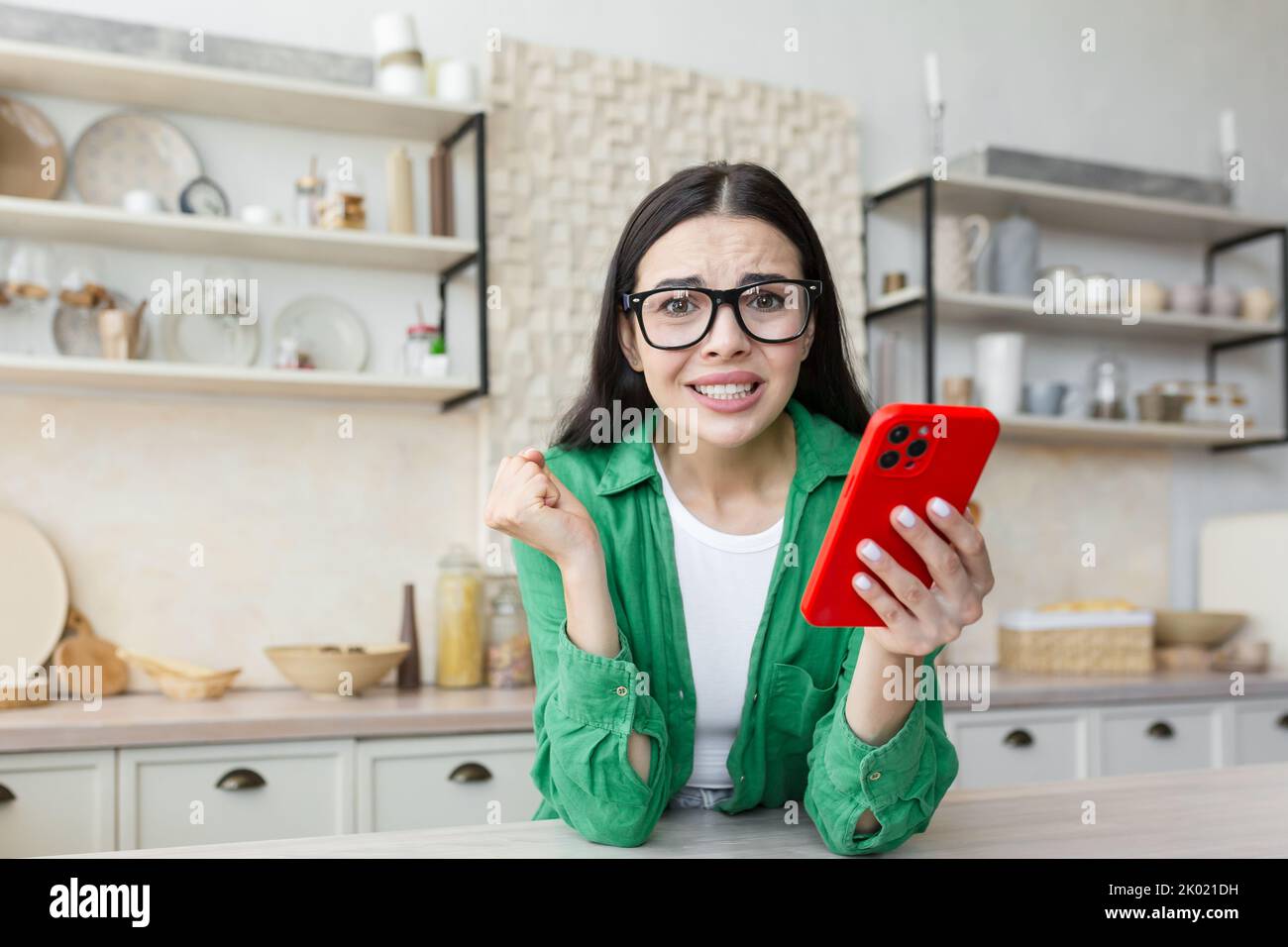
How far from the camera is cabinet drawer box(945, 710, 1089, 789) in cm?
271

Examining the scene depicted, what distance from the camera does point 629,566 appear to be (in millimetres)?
1288

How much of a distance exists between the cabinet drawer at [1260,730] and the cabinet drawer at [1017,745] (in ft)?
1.58

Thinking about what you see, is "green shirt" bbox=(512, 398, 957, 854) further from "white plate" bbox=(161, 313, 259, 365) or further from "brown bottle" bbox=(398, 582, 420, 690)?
"white plate" bbox=(161, 313, 259, 365)

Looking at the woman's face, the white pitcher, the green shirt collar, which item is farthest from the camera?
the white pitcher

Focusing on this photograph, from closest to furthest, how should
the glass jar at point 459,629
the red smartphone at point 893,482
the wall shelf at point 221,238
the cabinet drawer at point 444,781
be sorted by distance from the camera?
the red smartphone at point 893,482 → the cabinet drawer at point 444,781 → the wall shelf at point 221,238 → the glass jar at point 459,629

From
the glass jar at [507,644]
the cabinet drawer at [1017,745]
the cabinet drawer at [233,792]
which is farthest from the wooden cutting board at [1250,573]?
the cabinet drawer at [233,792]

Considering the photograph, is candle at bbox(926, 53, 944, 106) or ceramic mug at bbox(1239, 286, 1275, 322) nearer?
candle at bbox(926, 53, 944, 106)

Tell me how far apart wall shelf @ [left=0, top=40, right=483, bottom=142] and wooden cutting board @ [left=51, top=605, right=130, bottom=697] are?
1.13 metres

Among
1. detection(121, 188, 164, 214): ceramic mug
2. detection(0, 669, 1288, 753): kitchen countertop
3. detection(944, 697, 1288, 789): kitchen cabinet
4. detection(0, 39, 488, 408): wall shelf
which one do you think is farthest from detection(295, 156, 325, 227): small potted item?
detection(944, 697, 1288, 789): kitchen cabinet

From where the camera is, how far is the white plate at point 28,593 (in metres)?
2.44

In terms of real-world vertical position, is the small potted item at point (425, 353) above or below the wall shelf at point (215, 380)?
above

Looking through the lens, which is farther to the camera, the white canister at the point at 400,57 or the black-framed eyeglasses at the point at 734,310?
the white canister at the point at 400,57

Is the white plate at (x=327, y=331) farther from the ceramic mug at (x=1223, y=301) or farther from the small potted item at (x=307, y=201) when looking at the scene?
the ceramic mug at (x=1223, y=301)
